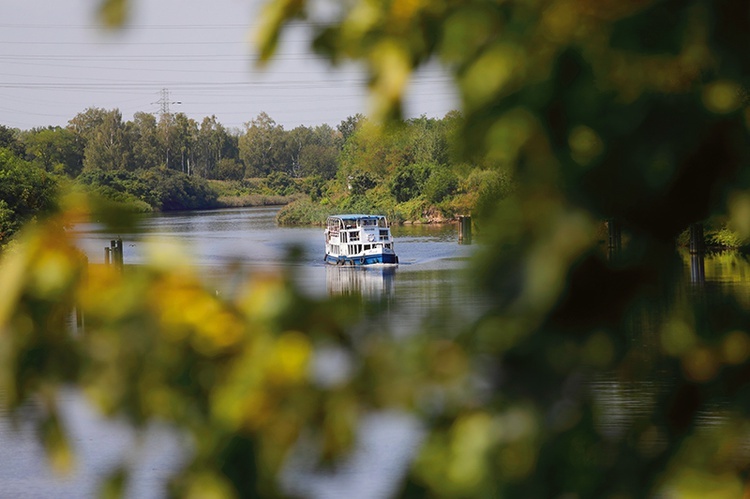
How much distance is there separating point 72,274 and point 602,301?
59 centimetres

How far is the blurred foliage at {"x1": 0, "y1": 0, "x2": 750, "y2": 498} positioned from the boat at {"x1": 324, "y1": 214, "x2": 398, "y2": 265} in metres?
37.6

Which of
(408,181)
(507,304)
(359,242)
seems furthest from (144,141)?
(507,304)

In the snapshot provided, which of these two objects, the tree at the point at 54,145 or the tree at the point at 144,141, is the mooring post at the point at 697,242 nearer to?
the tree at the point at 54,145

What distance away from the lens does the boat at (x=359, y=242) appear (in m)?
39.2

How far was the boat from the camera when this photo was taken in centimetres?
3925

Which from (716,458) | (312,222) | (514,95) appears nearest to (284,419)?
(514,95)

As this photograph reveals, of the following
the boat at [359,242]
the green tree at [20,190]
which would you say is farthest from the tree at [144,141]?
the green tree at [20,190]

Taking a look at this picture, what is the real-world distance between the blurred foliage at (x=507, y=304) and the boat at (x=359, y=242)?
37575 mm

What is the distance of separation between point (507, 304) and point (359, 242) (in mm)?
39120

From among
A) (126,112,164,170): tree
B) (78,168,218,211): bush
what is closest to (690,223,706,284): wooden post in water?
(78,168,218,211): bush

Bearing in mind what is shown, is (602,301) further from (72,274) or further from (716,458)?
(72,274)

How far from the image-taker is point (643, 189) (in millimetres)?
1113

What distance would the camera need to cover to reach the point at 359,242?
132 ft

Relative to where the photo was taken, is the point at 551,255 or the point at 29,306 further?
the point at 29,306
